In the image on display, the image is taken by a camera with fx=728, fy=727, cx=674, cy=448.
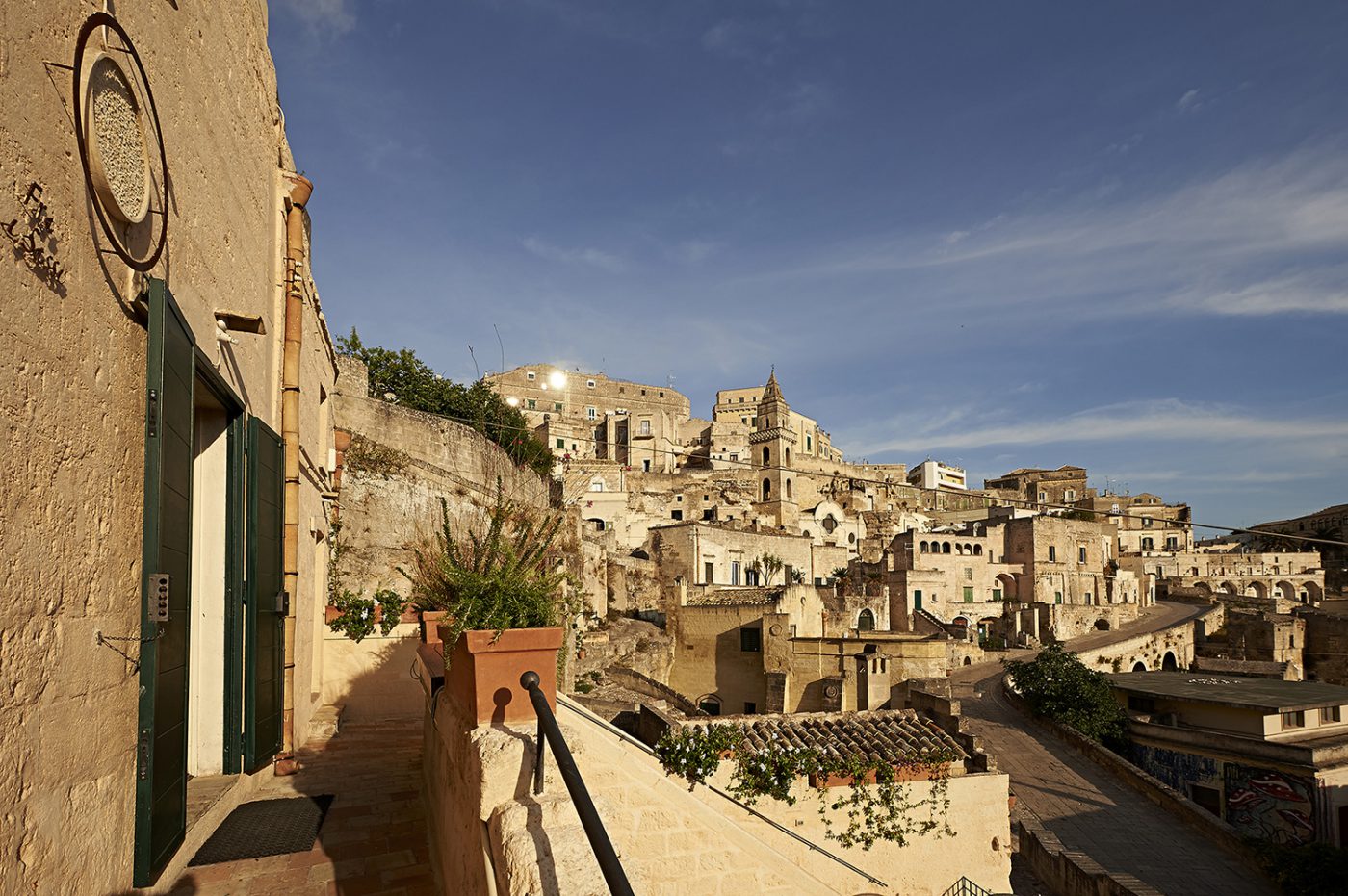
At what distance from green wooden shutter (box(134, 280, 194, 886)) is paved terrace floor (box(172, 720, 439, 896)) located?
588mm

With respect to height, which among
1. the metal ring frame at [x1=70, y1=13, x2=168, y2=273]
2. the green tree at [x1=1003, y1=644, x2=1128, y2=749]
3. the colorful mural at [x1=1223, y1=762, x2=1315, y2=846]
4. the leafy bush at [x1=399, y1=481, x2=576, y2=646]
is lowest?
the colorful mural at [x1=1223, y1=762, x2=1315, y2=846]

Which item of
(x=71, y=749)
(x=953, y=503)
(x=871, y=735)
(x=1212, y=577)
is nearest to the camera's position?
(x=71, y=749)

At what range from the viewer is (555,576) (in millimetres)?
4918

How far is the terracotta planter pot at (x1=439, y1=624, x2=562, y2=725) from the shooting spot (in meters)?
3.98

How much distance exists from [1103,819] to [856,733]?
424 inches

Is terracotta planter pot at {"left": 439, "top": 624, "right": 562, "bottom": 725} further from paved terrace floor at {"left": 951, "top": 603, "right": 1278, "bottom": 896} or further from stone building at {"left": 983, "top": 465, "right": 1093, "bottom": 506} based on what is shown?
stone building at {"left": 983, "top": 465, "right": 1093, "bottom": 506}

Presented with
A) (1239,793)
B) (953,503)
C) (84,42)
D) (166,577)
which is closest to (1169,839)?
(1239,793)

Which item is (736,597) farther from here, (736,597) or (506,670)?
(506,670)

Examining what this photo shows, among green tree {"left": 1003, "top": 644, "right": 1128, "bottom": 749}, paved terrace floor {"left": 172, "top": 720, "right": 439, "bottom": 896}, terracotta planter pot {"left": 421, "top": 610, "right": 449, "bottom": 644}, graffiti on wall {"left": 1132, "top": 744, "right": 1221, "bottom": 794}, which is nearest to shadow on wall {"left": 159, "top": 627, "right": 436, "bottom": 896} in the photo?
paved terrace floor {"left": 172, "top": 720, "right": 439, "bottom": 896}

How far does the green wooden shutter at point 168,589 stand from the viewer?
3.73 meters

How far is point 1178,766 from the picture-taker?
2216 cm

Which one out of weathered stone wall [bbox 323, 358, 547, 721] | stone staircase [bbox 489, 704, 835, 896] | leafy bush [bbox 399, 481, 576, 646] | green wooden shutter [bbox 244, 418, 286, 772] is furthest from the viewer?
weathered stone wall [bbox 323, 358, 547, 721]

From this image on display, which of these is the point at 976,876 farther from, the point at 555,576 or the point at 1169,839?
the point at 1169,839

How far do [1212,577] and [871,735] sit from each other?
63085mm
